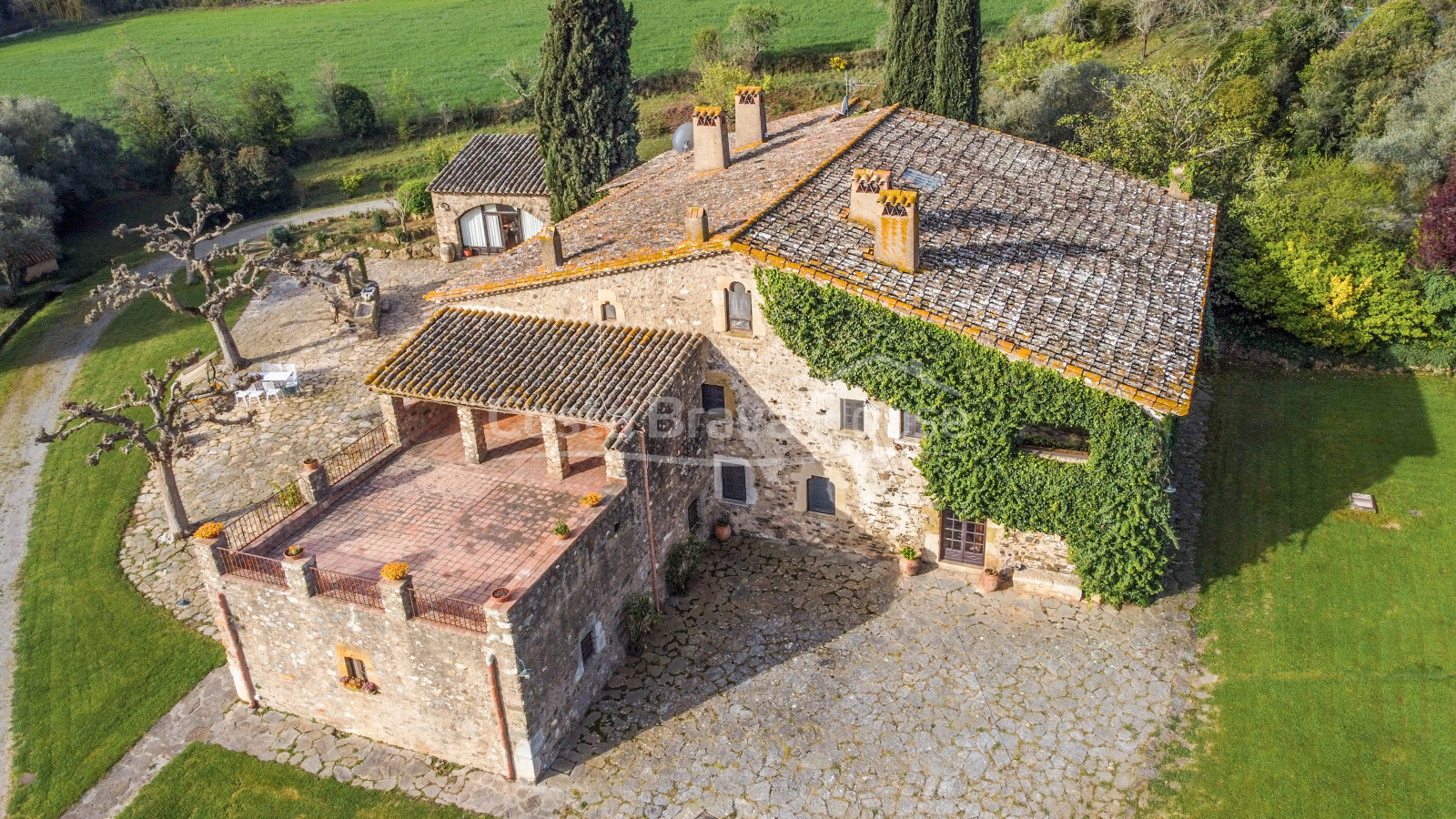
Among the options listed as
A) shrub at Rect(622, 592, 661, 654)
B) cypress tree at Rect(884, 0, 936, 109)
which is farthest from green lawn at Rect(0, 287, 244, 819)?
cypress tree at Rect(884, 0, 936, 109)

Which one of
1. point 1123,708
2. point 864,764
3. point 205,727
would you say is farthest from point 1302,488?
point 205,727

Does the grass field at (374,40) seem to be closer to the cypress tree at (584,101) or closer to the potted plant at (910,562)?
the cypress tree at (584,101)

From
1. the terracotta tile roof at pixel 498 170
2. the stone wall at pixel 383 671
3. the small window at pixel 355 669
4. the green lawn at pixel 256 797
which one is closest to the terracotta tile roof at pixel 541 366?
the stone wall at pixel 383 671

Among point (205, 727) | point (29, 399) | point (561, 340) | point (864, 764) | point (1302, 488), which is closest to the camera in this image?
point (864, 764)

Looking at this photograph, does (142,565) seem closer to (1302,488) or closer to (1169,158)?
(1302,488)

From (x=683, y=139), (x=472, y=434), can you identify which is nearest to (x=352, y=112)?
(x=683, y=139)

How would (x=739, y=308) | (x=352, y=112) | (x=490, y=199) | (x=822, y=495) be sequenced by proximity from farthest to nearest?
(x=352, y=112)
(x=490, y=199)
(x=822, y=495)
(x=739, y=308)

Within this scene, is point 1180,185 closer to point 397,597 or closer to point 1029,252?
point 1029,252
